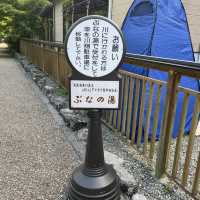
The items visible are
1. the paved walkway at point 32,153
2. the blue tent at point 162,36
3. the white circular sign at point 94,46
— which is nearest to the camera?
the white circular sign at point 94,46

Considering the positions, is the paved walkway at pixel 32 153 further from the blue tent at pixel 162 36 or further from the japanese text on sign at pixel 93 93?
the blue tent at pixel 162 36

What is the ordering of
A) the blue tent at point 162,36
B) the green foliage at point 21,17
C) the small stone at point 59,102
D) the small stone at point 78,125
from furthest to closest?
1. the green foliage at point 21,17
2. the small stone at point 59,102
3. the small stone at point 78,125
4. the blue tent at point 162,36

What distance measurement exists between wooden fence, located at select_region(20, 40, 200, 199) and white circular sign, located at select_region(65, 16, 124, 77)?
2.07 ft

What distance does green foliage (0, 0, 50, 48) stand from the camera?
13.5 metres

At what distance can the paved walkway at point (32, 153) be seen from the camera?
231 centimetres

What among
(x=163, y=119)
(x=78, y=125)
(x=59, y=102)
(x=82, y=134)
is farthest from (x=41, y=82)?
(x=163, y=119)

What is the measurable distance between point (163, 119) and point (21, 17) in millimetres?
13282

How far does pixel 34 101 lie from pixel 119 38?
3.78 meters

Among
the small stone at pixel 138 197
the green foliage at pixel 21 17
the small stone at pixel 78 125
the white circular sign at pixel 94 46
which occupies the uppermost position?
the green foliage at pixel 21 17

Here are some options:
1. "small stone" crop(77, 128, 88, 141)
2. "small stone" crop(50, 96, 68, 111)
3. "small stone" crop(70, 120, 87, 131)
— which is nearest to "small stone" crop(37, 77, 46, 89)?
"small stone" crop(50, 96, 68, 111)

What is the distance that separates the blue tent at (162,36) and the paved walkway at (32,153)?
1284 millimetres

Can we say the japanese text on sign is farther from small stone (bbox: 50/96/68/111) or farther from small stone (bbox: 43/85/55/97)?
small stone (bbox: 43/85/55/97)

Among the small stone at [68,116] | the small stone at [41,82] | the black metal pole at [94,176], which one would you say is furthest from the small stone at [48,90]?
the black metal pole at [94,176]

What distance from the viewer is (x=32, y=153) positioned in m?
2.96
